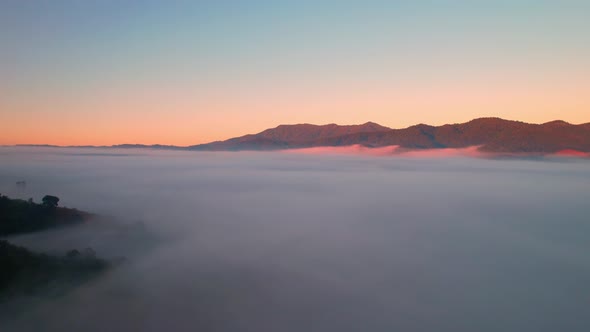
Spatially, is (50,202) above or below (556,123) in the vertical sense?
below

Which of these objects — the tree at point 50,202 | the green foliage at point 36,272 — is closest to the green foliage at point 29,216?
the tree at point 50,202

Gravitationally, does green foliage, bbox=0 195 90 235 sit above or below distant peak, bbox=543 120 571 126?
below

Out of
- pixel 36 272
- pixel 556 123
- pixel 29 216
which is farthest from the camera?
pixel 556 123

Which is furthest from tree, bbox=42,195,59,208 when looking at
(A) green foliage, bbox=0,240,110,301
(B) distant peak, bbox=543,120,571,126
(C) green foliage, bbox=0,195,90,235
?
(B) distant peak, bbox=543,120,571,126

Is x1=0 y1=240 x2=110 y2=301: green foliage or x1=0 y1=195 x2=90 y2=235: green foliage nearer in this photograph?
x1=0 y1=240 x2=110 y2=301: green foliage

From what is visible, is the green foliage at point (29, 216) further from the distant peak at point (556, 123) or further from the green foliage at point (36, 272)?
the distant peak at point (556, 123)

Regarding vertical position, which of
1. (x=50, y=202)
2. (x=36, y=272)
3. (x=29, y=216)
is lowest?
(x=36, y=272)

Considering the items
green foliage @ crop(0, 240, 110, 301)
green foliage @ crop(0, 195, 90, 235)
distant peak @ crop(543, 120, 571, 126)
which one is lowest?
green foliage @ crop(0, 240, 110, 301)

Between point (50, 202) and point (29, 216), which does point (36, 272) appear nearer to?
point (29, 216)

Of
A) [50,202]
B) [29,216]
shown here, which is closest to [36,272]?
[29,216]

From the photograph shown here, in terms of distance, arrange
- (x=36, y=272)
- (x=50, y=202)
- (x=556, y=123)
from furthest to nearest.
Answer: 1. (x=556, y=123)
2. (x=50, y=202)
3. (x=36, y=272)

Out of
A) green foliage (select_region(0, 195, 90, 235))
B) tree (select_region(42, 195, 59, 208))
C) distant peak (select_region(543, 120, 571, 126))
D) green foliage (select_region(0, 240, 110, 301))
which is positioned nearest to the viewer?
green foliage (select_region(0, 240, 110, 301))

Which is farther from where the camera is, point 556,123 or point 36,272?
point 556,123

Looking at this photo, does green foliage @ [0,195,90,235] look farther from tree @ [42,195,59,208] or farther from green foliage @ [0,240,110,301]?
green foliage @ [0,240,110,301]
